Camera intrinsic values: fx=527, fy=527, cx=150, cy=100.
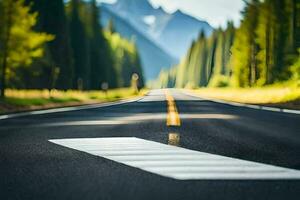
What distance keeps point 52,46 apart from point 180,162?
5687cm

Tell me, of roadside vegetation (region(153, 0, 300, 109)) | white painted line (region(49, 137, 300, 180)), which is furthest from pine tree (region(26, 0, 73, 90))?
white painted line (region(49, 137, 300, 180))

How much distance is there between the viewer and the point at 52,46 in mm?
60906

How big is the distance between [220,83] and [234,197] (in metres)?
97.6

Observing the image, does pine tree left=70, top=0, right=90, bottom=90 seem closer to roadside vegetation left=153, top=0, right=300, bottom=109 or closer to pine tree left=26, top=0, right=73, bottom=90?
pine tree left=26, top=0, right=73, bottom=90

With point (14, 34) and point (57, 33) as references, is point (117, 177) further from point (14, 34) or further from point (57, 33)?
point (57, 33)

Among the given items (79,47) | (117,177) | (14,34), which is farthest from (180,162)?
(79,47)

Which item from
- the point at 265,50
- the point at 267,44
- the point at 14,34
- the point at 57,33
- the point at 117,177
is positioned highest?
the point at 57,33

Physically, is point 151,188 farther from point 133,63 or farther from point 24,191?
point 133,63

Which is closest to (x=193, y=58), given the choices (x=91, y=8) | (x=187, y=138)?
(x=91, y=8)

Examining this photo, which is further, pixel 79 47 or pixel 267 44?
pixel 79 47

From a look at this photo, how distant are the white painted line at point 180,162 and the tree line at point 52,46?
23.4m

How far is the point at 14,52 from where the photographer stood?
3025cm

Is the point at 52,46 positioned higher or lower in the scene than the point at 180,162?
higher

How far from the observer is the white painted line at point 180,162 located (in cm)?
491
